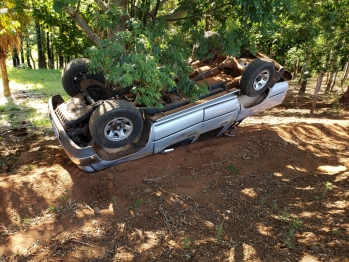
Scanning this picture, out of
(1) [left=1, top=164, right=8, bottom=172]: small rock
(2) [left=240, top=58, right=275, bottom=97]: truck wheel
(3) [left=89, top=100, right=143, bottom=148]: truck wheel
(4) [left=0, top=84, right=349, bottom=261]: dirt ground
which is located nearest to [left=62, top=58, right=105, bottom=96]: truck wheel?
(4) [left=0, top=84, right=349, bottom=261]: dirt ground

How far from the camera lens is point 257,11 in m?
4.41

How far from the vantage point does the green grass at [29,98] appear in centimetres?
915

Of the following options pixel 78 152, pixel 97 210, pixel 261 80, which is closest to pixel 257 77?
pixel 261 80

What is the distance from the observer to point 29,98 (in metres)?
12.8

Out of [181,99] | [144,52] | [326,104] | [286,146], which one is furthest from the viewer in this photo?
[326,104]

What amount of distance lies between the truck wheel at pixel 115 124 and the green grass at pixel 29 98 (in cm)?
499

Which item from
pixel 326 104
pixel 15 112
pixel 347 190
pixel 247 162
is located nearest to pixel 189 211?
pixel 247 162

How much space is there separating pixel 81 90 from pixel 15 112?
20.0ft

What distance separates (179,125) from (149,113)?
549 mm

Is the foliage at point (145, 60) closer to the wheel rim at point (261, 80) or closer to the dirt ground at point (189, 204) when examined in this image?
the wheel rim at point (261, 80)

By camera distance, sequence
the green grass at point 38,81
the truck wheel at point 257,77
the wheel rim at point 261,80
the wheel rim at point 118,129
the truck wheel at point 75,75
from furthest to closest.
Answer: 1. the green grass at point 38,81
2. the truck wheel at point 75,75
3. the wheel rim at point 261,80
4. the truck wheel at point 257,77
5. the wheel rim at point 118,129

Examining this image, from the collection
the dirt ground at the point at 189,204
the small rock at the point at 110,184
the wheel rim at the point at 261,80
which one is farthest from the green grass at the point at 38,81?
the wheel rim at the point at 261,80

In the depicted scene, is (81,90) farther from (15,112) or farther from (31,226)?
(15,112)

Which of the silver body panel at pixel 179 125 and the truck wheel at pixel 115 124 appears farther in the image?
the silver body panel at pixel 179 125
